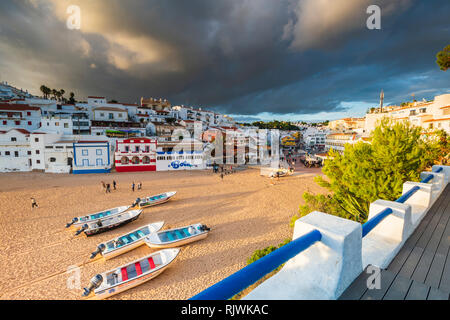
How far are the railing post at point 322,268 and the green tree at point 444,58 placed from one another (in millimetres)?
20994

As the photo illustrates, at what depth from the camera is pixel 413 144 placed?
9.36m

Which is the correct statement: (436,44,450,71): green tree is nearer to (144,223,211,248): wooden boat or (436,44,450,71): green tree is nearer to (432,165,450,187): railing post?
(432,165,450,187): railing post

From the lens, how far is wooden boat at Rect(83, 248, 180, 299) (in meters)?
10.1

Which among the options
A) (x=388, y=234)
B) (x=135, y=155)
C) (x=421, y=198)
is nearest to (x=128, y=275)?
(x=388, y=234)

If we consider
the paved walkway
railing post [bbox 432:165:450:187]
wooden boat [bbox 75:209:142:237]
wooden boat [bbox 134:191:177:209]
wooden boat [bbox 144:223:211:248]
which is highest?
railing post [bbox 432:165:450:187]

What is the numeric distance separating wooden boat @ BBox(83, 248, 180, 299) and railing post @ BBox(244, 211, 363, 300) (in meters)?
10.3

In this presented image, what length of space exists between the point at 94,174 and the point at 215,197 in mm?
22600

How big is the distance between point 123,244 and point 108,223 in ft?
12.4

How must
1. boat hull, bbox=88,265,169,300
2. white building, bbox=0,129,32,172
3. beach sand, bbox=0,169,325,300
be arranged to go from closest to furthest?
1. boat hull, bbox=88,265,169,300
2. beach sand, bbox=0,169,325,300
3. white building, bbox=0,129,32,172

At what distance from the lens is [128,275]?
10.9 metres

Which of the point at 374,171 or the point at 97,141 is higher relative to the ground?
the point at 97,141

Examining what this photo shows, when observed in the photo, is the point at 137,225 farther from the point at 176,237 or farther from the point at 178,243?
the point at 178,243

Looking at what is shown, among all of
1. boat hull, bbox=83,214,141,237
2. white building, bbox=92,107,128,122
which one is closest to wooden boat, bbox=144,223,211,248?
boat hull, bbox=83,214,141,237
